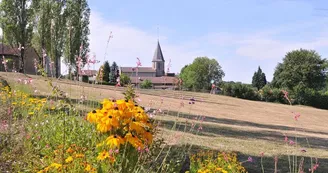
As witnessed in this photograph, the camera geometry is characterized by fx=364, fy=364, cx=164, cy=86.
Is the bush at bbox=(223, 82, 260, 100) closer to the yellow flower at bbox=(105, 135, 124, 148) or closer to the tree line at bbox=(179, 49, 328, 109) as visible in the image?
the tree line at bbox=(179, 49, 328, 109)

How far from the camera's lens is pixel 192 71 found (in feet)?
314

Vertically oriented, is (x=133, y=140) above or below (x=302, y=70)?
below

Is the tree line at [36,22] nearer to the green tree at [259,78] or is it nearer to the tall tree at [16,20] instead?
the tall tree at [16,20]

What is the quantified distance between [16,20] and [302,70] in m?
51.0

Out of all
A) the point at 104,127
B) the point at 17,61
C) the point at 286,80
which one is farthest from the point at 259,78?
the point at 104,127

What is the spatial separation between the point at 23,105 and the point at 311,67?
A: 68.1m

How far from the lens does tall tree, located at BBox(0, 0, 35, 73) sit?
122 feet

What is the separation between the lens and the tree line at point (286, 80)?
5303cm

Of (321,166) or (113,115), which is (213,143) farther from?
(113,115)

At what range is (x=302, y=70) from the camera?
6775 centimetres

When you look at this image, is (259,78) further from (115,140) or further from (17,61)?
(115,140)

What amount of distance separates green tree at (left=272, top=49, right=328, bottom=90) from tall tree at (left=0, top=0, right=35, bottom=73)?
48099mm

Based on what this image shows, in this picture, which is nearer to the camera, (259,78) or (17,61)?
(17,61)

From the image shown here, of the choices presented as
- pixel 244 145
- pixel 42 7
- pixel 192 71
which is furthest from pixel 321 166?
pixel 192 71
